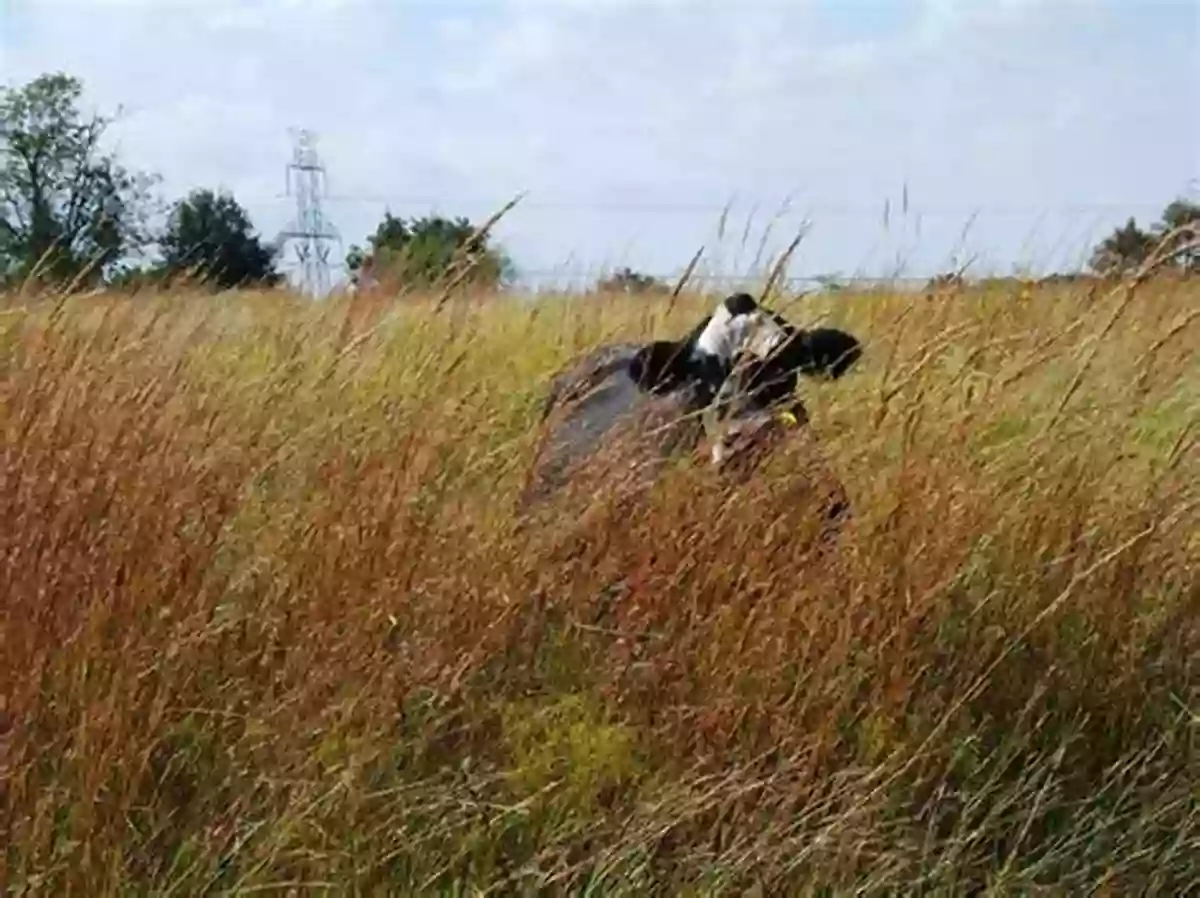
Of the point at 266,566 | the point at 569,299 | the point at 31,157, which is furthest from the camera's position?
the point at 31,157

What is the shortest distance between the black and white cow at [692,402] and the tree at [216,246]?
1.55 meters

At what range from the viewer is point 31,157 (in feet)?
74.9

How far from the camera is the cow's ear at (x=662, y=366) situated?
4023 mm

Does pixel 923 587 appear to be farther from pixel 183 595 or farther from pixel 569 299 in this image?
pixel 569 299

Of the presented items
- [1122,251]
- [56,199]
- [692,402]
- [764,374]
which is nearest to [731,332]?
[692,402]

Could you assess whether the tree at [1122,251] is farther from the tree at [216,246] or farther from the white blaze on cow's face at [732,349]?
the tree at [216,246]

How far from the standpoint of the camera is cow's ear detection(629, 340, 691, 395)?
4023 mm

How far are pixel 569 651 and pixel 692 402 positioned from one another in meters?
1.08

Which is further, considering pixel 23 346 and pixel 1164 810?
pixel 23 346

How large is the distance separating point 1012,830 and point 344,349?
1.80m

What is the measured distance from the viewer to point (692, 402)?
150 inches

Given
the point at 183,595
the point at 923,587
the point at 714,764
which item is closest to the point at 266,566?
the point at 183,595

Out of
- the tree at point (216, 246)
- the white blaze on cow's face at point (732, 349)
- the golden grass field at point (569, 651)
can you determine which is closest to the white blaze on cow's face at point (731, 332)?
the white blaze on cow's face at point (732, 349)

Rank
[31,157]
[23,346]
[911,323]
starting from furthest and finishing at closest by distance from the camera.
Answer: [31,157] → [911,323] → [23,346]
